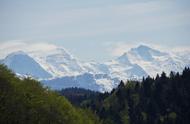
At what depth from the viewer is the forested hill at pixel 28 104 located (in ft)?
342

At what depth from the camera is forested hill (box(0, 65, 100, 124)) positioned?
104375 mm

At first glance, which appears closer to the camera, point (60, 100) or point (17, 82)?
point (17, 82)

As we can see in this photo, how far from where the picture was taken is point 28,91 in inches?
4619

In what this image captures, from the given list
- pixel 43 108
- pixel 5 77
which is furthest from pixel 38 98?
pixel 5 77

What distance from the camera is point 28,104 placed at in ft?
367

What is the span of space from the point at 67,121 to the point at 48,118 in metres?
9.03

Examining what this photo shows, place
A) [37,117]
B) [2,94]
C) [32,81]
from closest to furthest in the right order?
[2,94]
[37,117]
[32,81]

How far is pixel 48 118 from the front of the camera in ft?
385

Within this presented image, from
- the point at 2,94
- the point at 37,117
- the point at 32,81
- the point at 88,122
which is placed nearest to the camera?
the point at 2,94

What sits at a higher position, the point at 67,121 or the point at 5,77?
the point at 5,77

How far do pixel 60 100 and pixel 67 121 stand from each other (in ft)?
22.8

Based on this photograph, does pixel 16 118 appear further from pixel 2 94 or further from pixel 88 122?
pixel 88 122

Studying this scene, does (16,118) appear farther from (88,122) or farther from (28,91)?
(88,122)

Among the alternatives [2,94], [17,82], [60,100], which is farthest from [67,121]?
[2,94]
